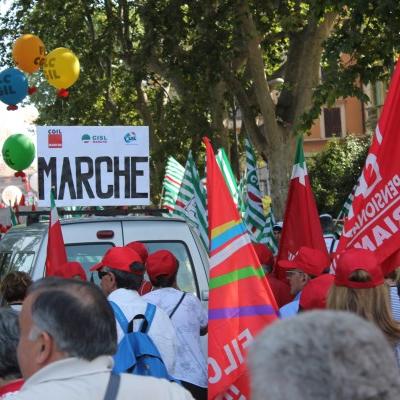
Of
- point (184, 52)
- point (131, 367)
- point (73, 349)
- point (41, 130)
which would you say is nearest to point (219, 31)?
point (184, 52)

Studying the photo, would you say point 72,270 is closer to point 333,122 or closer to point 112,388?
point 112,388

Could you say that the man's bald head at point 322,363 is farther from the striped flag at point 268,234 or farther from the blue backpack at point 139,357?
the striped flag at point 268,234

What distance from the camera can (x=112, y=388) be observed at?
2852 mm

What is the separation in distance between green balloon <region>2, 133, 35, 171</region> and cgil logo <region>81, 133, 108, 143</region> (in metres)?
5.79

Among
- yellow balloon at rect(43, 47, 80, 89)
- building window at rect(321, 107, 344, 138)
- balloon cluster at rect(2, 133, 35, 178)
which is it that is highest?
building window at rect(321, 107, 344, 138)

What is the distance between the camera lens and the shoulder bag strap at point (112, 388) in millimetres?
2832

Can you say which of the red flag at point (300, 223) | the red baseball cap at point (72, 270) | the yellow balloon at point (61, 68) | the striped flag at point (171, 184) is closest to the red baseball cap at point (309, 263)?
the red flag at point (300, 223)

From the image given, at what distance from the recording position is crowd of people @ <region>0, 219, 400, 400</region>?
1.77 metres

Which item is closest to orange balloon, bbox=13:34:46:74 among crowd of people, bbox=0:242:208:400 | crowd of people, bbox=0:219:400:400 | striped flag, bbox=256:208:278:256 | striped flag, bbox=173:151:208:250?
striped flag, bbox=173:151:208:250

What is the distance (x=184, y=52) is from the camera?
18406 mm

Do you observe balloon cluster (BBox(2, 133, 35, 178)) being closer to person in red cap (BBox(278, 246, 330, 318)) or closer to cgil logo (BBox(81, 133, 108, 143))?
cgil logo (BBox(81, 133, 108, 143))

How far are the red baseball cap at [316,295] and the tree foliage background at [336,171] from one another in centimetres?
2793

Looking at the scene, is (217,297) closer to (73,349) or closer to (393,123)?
(393,123)

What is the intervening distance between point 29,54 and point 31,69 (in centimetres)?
22
